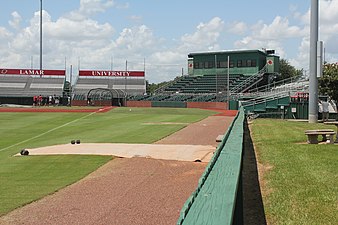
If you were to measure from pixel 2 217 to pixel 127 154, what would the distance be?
8202 millimetres

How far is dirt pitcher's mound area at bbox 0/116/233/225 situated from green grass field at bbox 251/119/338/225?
66.4 inches

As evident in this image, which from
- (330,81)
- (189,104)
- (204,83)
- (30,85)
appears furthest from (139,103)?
(330,81)

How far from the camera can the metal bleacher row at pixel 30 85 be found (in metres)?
83.8

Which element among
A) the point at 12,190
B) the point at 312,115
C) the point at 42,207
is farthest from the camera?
the point at 312,115

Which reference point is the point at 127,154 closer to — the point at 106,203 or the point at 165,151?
the point at 165,151

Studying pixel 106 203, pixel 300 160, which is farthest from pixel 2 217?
pixel 300 160

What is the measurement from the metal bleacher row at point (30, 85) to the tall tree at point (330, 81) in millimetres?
49351

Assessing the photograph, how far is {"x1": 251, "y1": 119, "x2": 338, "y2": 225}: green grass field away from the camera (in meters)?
7.85

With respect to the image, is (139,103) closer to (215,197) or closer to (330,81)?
(330,81)

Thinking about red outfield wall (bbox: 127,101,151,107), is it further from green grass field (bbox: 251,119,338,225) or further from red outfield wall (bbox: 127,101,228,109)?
green grass field (bbox: 251,119,338,225)

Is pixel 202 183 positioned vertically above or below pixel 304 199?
above

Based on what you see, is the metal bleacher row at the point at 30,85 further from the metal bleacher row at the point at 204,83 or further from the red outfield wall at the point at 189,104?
the metal bleacher row at the point at 204,83

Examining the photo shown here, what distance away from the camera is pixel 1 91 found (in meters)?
83.7

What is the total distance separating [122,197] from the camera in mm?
10008
